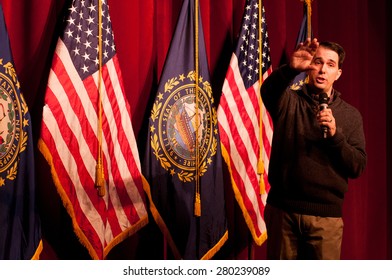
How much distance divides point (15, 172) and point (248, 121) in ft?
4.63

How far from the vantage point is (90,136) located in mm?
2680

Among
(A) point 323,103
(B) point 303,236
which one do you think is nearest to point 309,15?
(A) point 323,103

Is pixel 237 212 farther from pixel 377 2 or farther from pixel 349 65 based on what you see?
pixel 377 2

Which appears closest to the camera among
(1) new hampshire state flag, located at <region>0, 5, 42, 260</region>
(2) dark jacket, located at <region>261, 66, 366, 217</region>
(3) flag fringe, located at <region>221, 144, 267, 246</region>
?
(2) dark jacket, located at <region>261, 66, 366, 217</region>

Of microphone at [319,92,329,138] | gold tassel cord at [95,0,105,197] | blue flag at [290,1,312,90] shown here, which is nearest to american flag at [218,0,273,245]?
blue flag at [290,1,312,90]

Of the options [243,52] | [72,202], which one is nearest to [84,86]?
[72,202]

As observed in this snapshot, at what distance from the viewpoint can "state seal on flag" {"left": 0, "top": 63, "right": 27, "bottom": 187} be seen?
2504mm

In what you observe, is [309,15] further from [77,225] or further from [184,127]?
[77,225]

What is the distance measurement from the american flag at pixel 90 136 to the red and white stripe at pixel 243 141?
1.92 ft

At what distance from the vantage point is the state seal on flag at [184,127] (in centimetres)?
288

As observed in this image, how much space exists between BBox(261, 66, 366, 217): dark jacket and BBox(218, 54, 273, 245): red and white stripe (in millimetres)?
951

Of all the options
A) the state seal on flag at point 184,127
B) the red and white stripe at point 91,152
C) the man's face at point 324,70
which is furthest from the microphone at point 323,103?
the red and white stripe at point 91,152

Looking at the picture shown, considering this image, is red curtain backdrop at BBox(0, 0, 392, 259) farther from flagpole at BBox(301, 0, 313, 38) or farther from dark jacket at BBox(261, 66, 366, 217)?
dark jacket at BBox(261, 66, 366, 217)

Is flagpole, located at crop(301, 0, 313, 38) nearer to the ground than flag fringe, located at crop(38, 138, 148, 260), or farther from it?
farther from it
